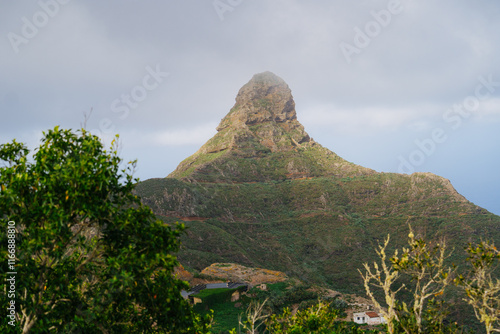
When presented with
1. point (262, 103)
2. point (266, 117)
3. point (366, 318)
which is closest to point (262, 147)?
point (266, 117)

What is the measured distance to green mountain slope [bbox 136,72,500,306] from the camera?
246ft

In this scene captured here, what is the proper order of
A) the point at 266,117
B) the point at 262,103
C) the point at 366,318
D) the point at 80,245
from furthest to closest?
the point at 262,103
the point at 266,117
the point at 366,318
the point at 80,245

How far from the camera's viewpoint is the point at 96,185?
7.29 meters

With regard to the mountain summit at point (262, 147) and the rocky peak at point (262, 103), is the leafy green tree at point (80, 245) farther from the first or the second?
the rocky peak at point (262, 103)

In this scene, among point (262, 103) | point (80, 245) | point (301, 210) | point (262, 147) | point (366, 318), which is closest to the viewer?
point (80, 245)

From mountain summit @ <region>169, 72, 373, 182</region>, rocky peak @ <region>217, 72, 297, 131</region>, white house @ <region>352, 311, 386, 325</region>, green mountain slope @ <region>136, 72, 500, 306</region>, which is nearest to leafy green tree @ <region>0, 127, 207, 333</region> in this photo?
white house @ <region>352, 311, 386, 325</region>

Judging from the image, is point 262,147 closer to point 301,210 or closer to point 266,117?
point 266,117

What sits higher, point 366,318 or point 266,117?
point 266,117

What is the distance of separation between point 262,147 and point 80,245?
132861 millimetres

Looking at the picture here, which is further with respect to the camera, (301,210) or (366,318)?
(301,210)

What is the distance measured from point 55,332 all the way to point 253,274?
4784 centimetres

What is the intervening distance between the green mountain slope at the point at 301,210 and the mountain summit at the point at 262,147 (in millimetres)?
567

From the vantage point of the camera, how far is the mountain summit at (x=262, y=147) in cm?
12044

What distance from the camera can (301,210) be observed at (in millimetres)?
101062
